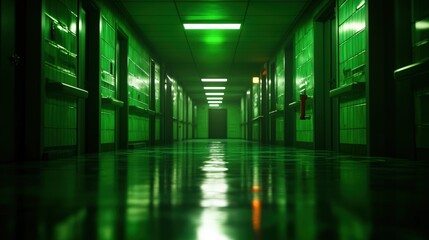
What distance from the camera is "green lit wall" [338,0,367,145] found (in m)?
5.92

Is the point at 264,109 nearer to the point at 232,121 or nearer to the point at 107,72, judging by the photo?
the point at 107,72

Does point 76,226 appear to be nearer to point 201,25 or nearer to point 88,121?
point 88,121

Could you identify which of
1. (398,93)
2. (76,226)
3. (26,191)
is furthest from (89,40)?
(76,226)

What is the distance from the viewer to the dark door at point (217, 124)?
116 feet

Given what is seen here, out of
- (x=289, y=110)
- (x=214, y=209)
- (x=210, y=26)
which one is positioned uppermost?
(x=210, y=26)

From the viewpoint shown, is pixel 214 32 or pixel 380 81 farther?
pixel 214 32

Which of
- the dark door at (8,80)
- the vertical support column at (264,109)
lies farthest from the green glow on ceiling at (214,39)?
the dark door at (8,80)

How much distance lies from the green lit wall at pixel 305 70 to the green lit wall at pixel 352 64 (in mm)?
1740

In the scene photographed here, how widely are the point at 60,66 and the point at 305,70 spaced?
5539mm

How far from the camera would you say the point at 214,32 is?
10.6 metres

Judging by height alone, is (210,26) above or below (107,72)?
above

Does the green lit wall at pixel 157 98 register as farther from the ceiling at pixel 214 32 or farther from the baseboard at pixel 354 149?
the baseboard at pixel 354 149

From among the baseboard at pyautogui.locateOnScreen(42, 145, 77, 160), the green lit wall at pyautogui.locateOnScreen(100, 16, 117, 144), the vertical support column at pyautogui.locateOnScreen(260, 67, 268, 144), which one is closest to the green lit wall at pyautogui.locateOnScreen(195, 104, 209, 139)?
the vertical support column at pyautogui.locateOnScreen(260, 67, 268, 144)

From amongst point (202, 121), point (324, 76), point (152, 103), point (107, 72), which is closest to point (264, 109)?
point (152, 103)
